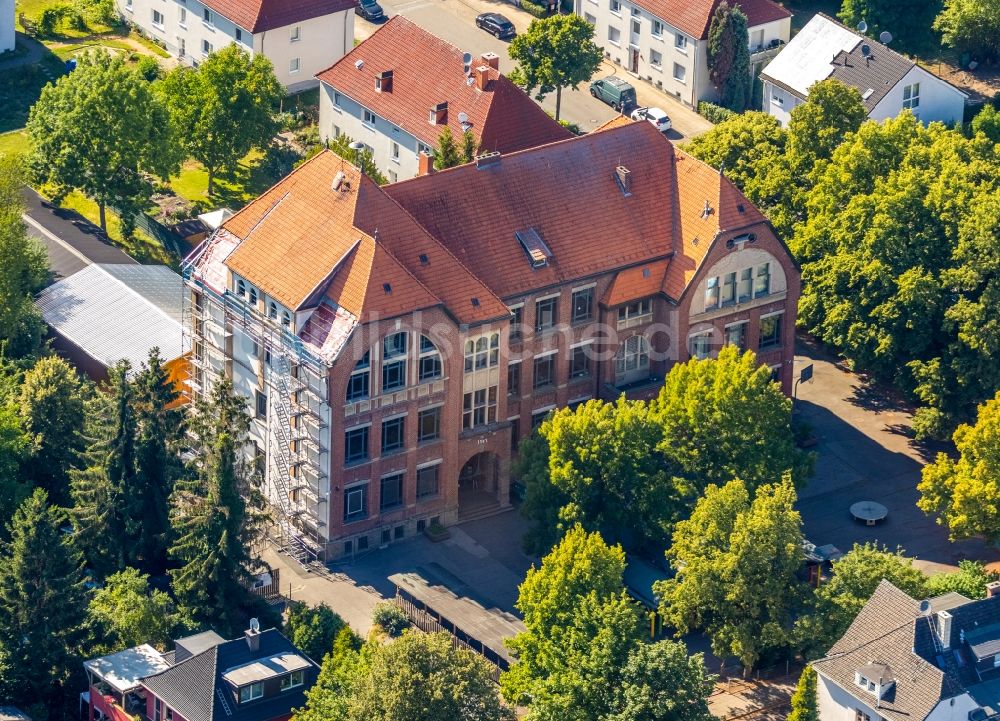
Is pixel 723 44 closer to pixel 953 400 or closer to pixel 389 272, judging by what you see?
pixel 953 400

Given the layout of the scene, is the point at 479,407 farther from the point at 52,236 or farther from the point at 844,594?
the point at 52,236

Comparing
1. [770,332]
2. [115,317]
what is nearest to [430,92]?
[115,317]

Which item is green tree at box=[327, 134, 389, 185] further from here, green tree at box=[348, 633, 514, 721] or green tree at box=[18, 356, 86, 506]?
green tree at box=[348, 633, 514, 721]

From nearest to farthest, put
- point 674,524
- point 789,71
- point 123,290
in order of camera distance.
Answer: point 674,524 → point 123,290 → point 789,71

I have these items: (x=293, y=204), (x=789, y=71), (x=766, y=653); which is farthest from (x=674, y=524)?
(x=789, y=71)

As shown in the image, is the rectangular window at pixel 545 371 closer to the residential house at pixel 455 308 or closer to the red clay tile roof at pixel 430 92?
the residential house at pixel 455 308

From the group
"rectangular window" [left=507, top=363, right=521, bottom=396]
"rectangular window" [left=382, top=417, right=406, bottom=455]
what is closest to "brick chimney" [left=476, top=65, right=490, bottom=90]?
"rectangular window" [left=507, top=363, right=521, bottom=396]
